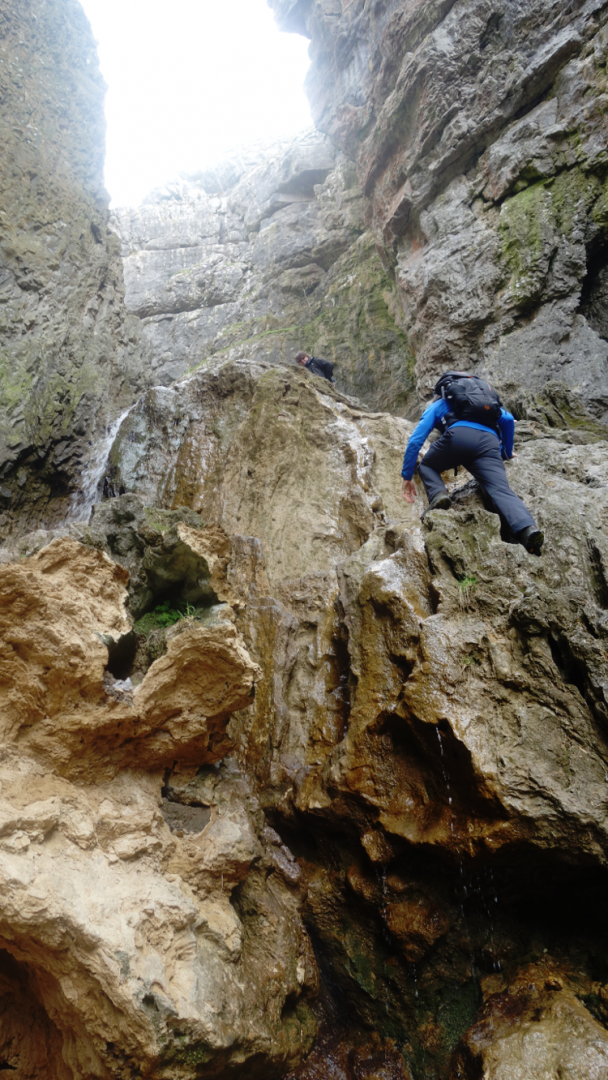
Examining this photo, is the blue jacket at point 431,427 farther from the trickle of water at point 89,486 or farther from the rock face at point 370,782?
the trickle of water at point 89,486

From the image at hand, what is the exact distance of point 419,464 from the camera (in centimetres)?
640

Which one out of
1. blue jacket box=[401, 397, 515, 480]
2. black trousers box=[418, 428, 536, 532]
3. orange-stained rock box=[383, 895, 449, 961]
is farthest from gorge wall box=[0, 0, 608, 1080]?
blue jacket box=[401, 397, 515, 480]

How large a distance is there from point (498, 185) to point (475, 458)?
8.86 m

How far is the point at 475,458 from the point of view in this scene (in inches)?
234

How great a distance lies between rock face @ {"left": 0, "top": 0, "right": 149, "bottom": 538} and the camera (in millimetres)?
8906

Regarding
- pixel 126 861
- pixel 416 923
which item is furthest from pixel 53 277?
pixel 416 923

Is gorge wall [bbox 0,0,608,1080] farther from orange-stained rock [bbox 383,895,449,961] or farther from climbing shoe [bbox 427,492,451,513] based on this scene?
climbing shoe [bbox 427,492,451,513]

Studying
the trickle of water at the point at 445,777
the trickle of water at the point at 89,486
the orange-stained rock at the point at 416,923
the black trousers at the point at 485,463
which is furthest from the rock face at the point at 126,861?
the trickle of water at the point at 89,486

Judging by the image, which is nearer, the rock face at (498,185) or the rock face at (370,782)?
the rock face at (370,782)

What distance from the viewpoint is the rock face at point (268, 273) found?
16062mm

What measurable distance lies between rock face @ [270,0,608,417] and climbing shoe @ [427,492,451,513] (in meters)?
4.46

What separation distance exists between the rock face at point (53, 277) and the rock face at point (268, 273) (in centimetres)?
438

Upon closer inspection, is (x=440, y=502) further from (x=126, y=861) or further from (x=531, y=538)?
(x=126, y=861)

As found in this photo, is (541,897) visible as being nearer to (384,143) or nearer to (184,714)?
(184,714)
